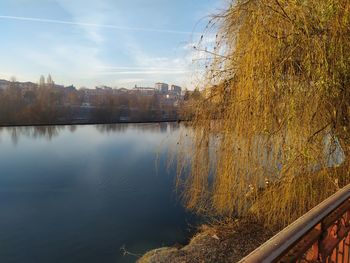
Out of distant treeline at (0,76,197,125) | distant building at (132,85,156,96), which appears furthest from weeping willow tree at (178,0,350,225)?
distant treeline at (0,76,197,125)

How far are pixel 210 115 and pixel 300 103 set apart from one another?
1.00 m

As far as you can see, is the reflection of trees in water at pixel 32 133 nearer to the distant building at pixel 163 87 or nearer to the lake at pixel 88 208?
the lake at pixel 88 208

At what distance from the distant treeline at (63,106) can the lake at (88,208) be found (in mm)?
16509

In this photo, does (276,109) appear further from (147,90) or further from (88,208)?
(147,90)

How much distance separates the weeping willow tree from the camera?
2.59 m

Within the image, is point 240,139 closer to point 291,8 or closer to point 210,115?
point 210,115

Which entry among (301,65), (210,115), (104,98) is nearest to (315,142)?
(301,65)

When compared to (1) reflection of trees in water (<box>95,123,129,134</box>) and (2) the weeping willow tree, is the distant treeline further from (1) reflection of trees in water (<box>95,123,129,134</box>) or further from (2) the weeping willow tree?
(2) the weeping willow tree

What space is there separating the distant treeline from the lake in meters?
16.5

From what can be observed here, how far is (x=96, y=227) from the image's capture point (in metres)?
7.37

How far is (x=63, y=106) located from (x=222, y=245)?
3317cm

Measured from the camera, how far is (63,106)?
3522 cm

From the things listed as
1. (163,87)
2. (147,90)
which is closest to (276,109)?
(163,87)

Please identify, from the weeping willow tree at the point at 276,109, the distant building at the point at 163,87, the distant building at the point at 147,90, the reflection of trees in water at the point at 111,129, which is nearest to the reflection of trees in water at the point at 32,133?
the reflection of trees in water at the point at 111,129
